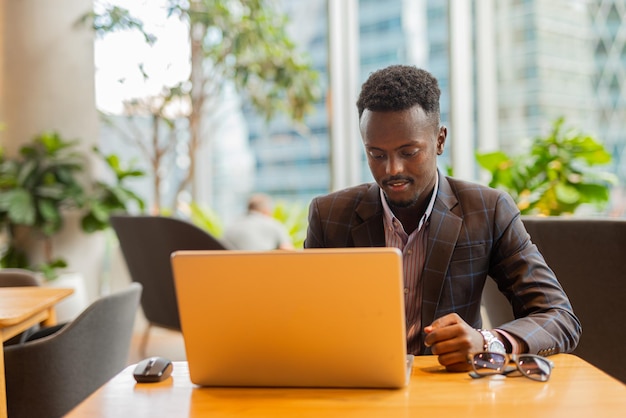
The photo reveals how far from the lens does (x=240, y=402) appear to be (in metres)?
1.19

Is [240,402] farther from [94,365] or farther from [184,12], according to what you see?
[184,12]

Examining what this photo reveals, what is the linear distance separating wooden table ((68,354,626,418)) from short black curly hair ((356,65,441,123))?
26.8 inches

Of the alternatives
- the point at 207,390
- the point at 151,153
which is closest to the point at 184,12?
the point at 151,153

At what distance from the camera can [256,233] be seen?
493cm

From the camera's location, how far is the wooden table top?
6.26 ft

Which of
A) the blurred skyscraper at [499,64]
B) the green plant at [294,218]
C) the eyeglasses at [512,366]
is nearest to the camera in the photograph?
the eyeglasses at [512,366]

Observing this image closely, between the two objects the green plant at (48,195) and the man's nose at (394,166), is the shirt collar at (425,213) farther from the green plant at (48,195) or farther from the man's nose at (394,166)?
the green plant at (48,195)

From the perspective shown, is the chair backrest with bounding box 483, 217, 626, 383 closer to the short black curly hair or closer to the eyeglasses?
the short black curly hair

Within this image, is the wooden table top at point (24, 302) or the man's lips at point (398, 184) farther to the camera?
the wooden table top at point (24, 302)

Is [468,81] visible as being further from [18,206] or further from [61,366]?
[61,366]

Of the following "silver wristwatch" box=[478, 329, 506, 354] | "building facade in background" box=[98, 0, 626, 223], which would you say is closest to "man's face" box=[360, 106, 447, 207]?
"silver wristwatch" box=[478, 329, 506, 354]

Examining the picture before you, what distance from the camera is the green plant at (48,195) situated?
4.94 m

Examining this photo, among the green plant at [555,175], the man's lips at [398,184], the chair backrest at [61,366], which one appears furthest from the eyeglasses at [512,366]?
the green plant at [555,175]

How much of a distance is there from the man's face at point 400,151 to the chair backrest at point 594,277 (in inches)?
31.8
